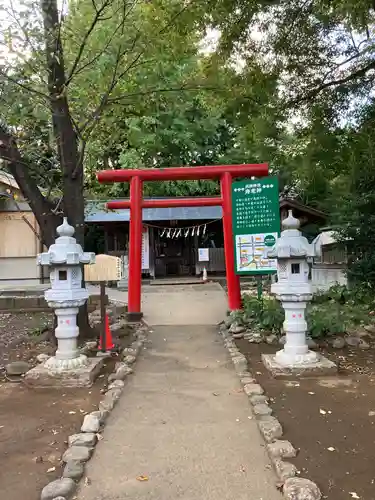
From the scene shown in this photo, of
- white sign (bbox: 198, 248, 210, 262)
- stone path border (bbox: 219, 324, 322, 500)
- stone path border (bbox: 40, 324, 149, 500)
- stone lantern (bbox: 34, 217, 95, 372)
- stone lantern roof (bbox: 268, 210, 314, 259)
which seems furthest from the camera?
white sign (bbox: 198, 248, 210, 262)

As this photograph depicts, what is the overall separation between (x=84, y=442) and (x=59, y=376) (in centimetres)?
195

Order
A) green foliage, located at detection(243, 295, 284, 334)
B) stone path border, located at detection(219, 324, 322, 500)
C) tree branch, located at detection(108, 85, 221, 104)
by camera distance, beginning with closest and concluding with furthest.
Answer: stone path border, located at detection(219, 324, 322, 500), tree branch, located at detection(108, 85, 221, 104), green foliage, located at detection(243, 295, 284, 334)

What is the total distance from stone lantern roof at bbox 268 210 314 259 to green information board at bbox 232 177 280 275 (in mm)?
3084

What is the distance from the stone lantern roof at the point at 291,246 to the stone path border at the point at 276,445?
1.62m

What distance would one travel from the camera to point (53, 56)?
20.7 ft

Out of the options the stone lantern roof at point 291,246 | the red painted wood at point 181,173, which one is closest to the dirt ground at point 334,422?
the stone lantern roof at point 291,246

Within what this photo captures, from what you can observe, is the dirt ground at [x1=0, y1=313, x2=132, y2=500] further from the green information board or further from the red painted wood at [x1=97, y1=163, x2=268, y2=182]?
the red painted wood at [x1=97, y1=163, x2=268, y2=182]

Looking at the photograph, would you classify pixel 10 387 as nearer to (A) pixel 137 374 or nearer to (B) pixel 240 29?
(A) pixel 137 374

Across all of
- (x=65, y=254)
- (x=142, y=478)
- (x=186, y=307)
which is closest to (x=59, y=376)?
→ (x=65, y=254)

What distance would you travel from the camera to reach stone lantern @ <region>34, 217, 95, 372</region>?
5754 mm

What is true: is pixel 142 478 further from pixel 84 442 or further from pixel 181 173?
pixel 181 173

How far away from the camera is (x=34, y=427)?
163 inches

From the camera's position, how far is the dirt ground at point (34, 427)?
10.3 feet

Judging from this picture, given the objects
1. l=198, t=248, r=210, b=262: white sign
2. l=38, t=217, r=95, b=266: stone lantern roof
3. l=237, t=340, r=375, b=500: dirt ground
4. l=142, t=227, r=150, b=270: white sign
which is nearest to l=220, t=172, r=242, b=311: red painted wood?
l=237, t=340, r=375, b=500: dirt ground
